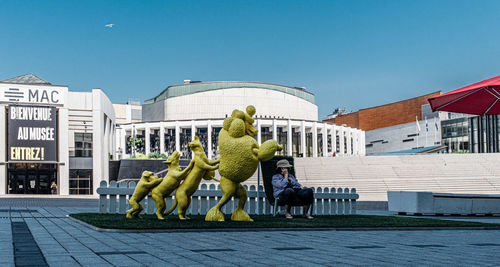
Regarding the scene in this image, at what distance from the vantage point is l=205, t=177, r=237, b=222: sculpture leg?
35.6 feet

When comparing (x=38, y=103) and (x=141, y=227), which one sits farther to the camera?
(x=38, y=103)

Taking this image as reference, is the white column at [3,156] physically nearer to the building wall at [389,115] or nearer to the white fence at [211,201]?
the white fence at [211,201]

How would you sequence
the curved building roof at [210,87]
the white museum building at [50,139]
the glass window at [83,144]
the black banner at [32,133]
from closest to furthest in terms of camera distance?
the black banner at [32,133] → the white museum building at [50,139] → the glass window at [83,144] → the curved building roof at [210,87]

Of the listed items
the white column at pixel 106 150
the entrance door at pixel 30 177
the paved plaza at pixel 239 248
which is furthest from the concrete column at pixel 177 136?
the paved plaza at pixel 239 248

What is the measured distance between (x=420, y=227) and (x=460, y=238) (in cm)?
185

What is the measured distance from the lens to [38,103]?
1654 inches

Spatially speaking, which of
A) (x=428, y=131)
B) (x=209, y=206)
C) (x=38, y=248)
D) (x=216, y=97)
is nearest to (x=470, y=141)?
(x=428, y=131)

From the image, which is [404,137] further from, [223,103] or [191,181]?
[191,181]

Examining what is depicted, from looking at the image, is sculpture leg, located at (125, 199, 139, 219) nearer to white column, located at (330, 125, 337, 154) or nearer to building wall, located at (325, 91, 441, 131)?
white column, located at (330, 125, 337, 154)

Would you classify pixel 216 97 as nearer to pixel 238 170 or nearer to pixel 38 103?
pixel 38 103

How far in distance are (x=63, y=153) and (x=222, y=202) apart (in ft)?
115

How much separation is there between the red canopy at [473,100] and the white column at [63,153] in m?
36.5

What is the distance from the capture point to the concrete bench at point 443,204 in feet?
52.4

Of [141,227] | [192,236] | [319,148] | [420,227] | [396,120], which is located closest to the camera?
[192,236]
